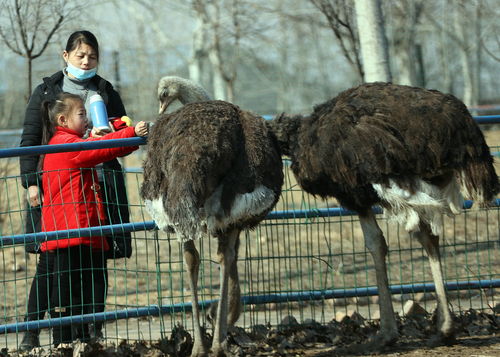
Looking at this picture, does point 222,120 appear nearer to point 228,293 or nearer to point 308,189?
point 308,189

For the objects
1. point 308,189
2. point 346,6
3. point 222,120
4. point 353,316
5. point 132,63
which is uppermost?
point 132,63

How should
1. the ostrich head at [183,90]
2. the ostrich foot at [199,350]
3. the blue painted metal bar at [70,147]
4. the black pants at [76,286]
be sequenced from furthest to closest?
the ostrich head at [183,90] < the black pants at [76,286] < the blue painted metal bar at [70,147] < the ostrich foot at [199,350]

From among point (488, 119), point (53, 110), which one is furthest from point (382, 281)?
point (53, 110)

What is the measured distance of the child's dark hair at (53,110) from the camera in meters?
6.07

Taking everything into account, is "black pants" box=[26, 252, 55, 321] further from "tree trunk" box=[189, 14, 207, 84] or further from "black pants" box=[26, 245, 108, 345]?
"tree trunk" box=[189, 14, 207, 84]

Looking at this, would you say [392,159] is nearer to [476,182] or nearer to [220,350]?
[476,182]

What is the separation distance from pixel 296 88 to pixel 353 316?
116 ft

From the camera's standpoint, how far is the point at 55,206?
5996 mm

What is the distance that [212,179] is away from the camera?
5148mm

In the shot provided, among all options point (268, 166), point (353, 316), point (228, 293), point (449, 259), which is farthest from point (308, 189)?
point (449, 259)

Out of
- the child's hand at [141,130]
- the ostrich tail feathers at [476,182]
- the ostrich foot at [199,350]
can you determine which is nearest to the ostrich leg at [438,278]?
the ostrich tail feathers at [476,182]

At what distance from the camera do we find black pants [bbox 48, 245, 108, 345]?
5.97 meters

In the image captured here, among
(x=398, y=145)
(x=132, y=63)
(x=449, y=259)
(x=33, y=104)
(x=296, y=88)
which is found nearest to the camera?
(x=398, y=145)

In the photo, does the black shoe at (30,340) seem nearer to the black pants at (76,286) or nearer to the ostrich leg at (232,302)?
the black pants at (76,286)
